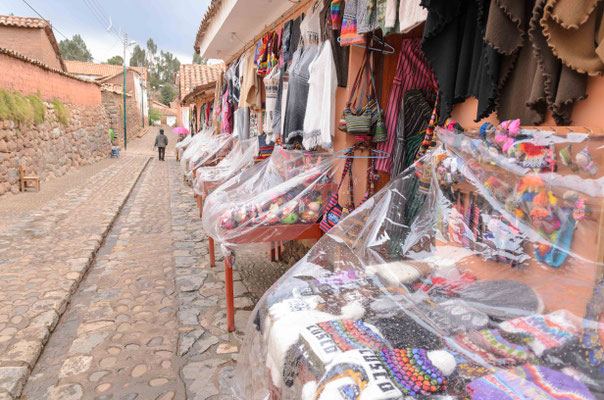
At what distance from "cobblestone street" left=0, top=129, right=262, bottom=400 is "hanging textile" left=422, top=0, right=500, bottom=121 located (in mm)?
2174

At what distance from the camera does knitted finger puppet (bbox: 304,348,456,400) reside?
1055 mm

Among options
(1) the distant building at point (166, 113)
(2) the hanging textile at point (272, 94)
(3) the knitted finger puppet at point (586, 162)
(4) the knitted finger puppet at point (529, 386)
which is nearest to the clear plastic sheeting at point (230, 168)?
(2) the hanging textile at point (272, 94)

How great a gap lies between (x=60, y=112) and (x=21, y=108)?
2.78m

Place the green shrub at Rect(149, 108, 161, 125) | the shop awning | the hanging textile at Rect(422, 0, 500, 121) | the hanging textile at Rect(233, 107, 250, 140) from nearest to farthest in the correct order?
the hanging textile at Rect(422, 0, 500, 121)
the shop awning
the hanging textile at Rect(233, 107, 250, 140)
the green shrub at Rect(149, 108, 161, 125)

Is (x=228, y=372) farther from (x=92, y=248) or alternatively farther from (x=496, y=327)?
(x=92, y=248)

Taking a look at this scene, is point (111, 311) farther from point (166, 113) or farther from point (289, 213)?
point (166, 113)

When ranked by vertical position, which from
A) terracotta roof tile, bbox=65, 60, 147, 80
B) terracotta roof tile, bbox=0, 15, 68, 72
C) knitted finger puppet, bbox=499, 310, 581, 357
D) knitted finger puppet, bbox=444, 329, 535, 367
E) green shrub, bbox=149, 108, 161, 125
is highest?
terracotta roof tile, bbox=65, 60, 147, 80

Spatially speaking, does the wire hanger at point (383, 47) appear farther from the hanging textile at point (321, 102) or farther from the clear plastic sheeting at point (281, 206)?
the clear plastic sheeting at point (281, 206)

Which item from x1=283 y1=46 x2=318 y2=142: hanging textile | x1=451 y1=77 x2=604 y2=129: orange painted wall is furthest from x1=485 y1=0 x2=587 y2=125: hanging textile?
x1=283 y1=46 x2=318 y2=142: hanging textile

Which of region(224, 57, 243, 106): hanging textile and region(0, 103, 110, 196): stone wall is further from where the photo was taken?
region(0, 103, 110, 196): stone wall

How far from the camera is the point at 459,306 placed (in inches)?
57.2

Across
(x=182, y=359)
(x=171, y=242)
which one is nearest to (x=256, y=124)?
(x=171, y=242)

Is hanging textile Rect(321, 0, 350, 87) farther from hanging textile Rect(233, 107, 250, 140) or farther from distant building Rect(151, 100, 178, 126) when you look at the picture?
distant building Rect(151, 100, 178, 126)

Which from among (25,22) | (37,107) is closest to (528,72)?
(37,107)
